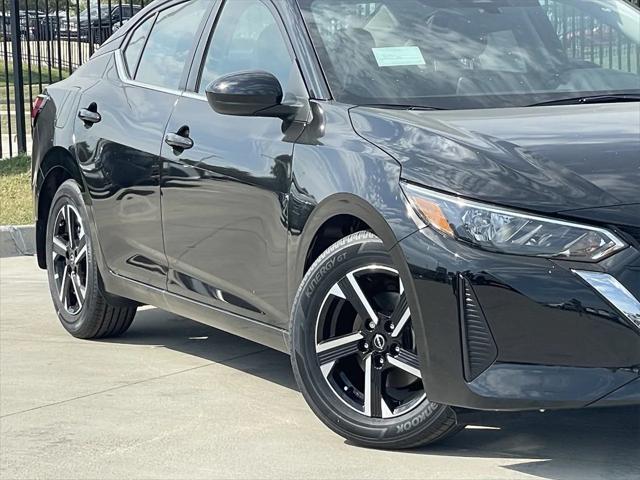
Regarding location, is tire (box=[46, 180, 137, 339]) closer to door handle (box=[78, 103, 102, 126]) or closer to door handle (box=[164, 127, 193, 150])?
door handle (box=[78, 103, 102, 126])

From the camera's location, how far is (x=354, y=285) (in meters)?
4.50

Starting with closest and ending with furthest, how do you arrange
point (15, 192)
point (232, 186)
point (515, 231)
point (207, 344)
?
1. point (515, 231)
2. point (232, 186)
3. point (207, 344)
4. point (15, 192)

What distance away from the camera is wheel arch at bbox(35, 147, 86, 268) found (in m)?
6.62

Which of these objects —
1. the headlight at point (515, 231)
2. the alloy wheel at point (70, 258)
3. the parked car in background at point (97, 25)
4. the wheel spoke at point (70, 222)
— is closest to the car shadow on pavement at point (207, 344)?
the alloy wheel at point (70, 258)

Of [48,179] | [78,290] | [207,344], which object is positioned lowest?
[207,344]

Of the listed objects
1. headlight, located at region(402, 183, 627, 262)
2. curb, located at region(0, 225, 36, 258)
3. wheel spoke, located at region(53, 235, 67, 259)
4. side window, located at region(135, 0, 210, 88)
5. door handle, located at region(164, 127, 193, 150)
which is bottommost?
curb, located at region(0, 225, 36, 258)

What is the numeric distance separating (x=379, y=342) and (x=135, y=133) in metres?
1.95

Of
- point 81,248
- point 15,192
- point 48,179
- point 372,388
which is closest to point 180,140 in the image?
point 81,248

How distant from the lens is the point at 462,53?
5117 millimetres

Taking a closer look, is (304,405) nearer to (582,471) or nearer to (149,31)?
(582,471)

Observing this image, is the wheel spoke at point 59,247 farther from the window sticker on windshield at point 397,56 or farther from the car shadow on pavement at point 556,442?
the window sticker on windshield at point 397,56

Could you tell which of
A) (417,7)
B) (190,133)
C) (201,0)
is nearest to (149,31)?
(201,0)

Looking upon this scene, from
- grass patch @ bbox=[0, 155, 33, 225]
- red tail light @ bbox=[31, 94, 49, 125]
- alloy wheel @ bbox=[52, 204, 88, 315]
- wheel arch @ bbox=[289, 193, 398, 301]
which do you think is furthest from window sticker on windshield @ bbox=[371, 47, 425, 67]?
grass patch @ bbox=[0, 155, 33, 225]

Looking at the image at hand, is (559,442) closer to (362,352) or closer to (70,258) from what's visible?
(362,352)
